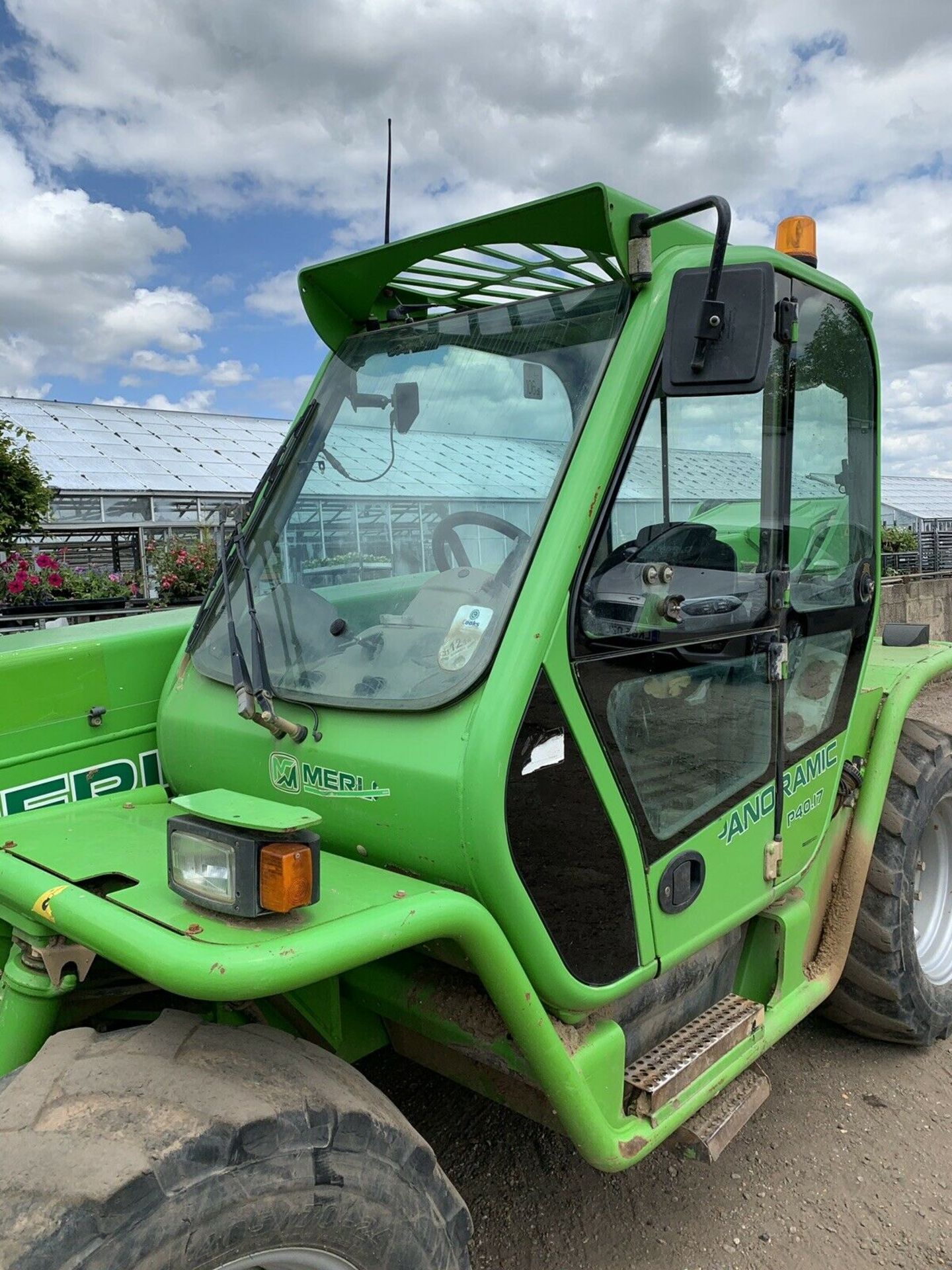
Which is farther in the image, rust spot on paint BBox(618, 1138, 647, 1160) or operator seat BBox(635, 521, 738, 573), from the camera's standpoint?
operator seat BBox(635, 521, 738, 573)

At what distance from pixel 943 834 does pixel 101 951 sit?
3.20 m

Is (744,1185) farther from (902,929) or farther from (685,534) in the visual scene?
(685,534)

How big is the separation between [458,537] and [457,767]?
65 cm

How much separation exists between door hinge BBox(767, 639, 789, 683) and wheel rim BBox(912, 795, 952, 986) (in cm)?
143

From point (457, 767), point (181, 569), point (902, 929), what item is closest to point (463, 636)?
point (457, 767)

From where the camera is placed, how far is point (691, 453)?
2164mm

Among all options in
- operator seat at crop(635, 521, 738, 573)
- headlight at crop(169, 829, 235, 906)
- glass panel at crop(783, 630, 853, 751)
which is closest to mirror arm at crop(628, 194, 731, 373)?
operator seat at crop(635, 521, 738, 573)

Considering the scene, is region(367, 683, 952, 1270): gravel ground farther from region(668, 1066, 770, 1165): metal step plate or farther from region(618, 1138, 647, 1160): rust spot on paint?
region(618, 1138, 647, 1160): rust spot on paint

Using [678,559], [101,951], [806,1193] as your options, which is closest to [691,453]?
[678,559]

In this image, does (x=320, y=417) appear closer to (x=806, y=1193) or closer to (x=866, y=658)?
(x=866, y=658)

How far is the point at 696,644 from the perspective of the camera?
2.13m

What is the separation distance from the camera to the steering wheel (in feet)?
6.38

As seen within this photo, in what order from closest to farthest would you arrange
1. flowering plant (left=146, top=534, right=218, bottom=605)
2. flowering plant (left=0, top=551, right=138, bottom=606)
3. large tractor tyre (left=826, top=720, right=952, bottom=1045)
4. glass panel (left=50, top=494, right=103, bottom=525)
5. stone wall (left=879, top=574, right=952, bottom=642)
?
1. large tractor tyre (left=826, top=720, right=952, bottom=1045)
2. flowering plant (left=0, top=551, right=138, bottom=606)
3. flowering plant (left=146, top=534, right=218, bottom=605)
4. stone wall (left=879, top=574, right=952, bottom=642)
5. glass panel (left=50, top=494, right=103, bottom=525)

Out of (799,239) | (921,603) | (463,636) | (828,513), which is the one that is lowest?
(921,603)
